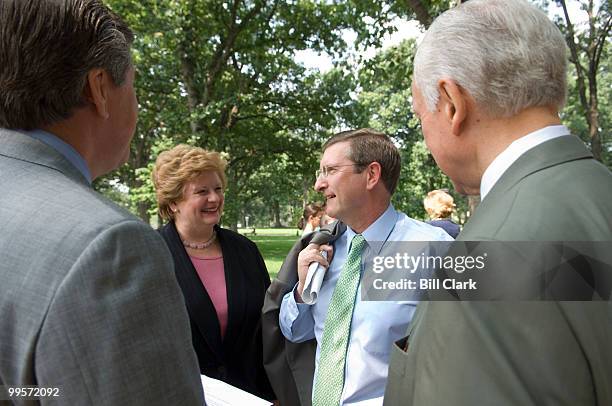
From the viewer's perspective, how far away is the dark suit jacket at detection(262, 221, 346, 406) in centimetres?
291

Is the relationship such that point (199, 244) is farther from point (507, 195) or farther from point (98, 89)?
point (507, 195)

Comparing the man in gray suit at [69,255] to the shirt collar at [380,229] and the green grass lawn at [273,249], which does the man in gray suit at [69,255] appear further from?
the green grass lawn at [273,249]

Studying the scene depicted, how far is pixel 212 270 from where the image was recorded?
3400 millimetres

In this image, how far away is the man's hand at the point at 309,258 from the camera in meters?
2.70

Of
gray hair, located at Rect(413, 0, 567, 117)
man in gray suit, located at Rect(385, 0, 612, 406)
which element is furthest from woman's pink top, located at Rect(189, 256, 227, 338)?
gray hair, located at Rect(413, 0, 567, 117)

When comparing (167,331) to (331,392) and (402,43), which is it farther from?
(402,43)

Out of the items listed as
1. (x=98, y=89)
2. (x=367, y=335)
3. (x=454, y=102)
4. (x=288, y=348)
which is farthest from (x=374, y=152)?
(x=98, y=89)

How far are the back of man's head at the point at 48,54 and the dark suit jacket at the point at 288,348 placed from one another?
1870 mm

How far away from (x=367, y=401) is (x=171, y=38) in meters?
11.7

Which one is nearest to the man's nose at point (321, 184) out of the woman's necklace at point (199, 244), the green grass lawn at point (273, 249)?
the woman's necklace at point (199, 244)

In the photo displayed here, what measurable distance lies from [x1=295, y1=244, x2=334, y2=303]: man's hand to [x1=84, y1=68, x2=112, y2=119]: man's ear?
163 cm

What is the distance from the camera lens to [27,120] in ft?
3.84

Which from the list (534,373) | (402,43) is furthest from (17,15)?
(402,43)

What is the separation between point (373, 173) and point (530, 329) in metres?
2.09
